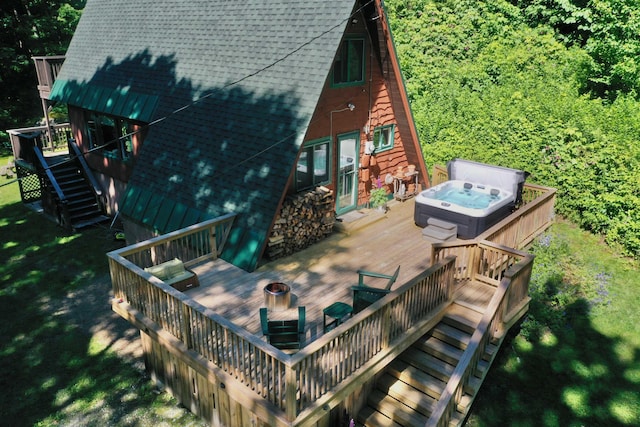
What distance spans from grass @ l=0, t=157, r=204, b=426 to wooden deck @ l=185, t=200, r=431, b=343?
2.13 meters

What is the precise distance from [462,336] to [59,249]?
12.1m

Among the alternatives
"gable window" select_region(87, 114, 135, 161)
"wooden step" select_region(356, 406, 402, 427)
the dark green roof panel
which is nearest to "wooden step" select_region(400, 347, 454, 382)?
"wooden step" select_region(356, 406, 402, 427)

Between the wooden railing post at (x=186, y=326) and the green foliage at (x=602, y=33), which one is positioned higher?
the green foliage at (x=602, y=33)

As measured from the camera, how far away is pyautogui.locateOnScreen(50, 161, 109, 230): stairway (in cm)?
1666

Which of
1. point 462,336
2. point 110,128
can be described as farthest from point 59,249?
point 462,336

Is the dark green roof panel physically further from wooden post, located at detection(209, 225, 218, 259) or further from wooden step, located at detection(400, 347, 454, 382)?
wooden step, located at detection(400, 347, 454, 382)

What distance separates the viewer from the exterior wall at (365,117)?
1208 centimetres

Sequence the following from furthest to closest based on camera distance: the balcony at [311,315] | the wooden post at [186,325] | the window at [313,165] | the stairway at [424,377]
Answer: the window at [313,165] → the stairway at [424,377] → the wooden post at [186,325] → the balcony at [311,315]

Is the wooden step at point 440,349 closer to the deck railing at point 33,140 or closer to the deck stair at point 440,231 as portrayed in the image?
the deck stair at point 440,231

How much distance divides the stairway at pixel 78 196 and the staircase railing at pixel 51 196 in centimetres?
18

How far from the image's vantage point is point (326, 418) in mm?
7836

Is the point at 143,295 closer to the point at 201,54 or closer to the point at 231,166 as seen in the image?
the point at 231,166

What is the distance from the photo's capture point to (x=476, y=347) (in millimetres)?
7961

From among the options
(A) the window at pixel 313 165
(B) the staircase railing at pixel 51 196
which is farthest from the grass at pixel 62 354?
(A) the window at pixel 313 165
